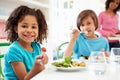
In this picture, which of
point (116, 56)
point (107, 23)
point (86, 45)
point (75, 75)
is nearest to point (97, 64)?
point (75, 75)

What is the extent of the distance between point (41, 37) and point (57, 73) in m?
0.62

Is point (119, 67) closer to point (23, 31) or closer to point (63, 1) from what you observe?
point (23, 31)

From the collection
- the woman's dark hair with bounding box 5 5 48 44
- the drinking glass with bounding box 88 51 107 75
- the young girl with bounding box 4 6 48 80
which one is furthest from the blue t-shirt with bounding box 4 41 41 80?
the drinking glass with bounding box 88 51 107 75

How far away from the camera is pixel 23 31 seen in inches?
52.7

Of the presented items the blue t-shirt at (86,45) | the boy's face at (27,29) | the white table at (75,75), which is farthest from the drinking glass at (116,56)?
the blue t-shirt at (86,45)

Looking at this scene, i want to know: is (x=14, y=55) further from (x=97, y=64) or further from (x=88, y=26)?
(x=88, y=26)

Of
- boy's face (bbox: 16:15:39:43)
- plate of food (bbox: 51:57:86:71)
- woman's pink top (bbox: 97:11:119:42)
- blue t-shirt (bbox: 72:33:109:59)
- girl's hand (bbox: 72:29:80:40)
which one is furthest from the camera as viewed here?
woman's pink top (bbox: 97:11:119:42)

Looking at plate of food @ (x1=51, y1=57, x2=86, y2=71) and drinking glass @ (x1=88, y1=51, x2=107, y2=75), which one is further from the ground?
drinking glass @ (x1=88, y1=51, x2=107, y2=75)

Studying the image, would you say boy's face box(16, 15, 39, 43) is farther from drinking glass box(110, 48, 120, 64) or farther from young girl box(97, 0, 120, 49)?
young girl box(97, 0, 120, 49)

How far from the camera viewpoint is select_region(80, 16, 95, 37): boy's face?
6.25 feet

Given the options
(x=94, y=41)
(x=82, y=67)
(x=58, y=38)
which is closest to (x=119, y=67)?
(x=82, y=67)

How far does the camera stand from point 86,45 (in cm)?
189

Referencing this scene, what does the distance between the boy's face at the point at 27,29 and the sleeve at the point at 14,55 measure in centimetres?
12

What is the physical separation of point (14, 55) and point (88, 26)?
2.81 feet
